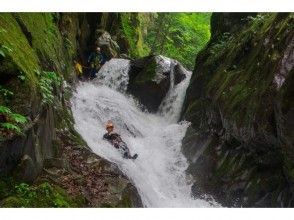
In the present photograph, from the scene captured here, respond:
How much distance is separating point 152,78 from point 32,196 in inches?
425

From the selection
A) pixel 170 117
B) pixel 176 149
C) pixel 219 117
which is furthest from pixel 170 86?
pixel 219 117

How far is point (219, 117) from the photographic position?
31.9 feet

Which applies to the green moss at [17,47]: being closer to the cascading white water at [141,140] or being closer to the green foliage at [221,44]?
the cascading white water at [141,140]

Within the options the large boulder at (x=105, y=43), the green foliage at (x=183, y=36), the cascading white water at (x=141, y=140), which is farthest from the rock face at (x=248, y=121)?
the green foliage at (x=183, y=36)

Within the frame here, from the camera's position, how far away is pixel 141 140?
1147 centimetres

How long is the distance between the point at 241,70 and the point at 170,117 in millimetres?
5332

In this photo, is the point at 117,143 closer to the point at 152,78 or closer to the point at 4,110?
the point at 4,110

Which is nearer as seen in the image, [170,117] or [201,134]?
[201,134]

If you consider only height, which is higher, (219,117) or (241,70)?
(241,70)

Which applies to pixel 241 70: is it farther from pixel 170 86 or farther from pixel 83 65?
pixel 83 65

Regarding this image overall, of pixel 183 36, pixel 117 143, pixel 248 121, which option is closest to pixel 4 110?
pixel 117 143

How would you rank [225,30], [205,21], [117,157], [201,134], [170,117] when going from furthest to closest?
[205,21] → [170,117] → [225,30] → [201,134] → [117,157]

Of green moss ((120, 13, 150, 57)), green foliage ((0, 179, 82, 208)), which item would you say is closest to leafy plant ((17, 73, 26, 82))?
green foliage ((0, 179, 82, 208))

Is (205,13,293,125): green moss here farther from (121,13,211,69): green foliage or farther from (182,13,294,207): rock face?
(121,13,211,69): green foliage
